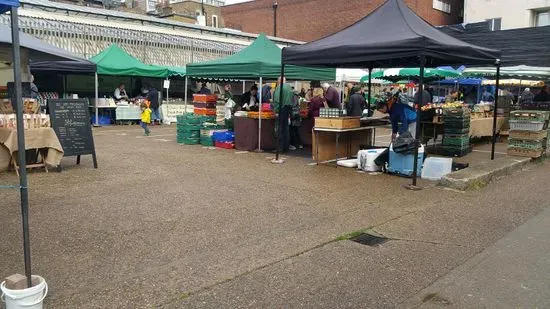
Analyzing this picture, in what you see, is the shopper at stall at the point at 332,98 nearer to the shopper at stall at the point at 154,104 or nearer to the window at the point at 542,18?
the shopper at stall at the point at 154,104

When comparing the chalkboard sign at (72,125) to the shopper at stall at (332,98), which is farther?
the shopper at stall at (332,98)

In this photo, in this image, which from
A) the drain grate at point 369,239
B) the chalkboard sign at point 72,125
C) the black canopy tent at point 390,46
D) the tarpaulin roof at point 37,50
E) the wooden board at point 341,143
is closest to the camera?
the drain grate at point 369,239

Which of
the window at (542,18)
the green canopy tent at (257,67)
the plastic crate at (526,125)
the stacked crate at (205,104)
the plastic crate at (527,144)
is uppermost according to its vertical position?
the window at (542,18)

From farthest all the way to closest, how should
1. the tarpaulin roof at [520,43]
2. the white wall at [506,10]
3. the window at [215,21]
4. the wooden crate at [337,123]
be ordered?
the window at [215,21] → the white wall at [506,10] → the tarpaulin roof at [520,43] → the wooden crate at [337,123]

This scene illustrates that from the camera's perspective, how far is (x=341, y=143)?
11.4 metres

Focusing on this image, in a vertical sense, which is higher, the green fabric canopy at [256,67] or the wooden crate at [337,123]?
the green fabric canopy at [256,67]

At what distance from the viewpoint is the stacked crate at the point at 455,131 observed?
1239cm

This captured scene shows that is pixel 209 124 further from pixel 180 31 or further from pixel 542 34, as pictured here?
pixel 180 31

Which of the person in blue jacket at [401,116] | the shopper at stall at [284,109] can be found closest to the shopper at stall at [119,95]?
the shopper at stall at [284,109]

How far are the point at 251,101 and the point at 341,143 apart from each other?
372cm

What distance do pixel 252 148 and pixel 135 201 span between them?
5683 mm

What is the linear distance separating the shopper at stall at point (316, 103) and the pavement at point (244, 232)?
10.1ft

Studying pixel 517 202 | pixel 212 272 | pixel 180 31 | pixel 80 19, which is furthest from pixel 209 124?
pixel 180 31

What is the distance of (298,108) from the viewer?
1285 centimetres
